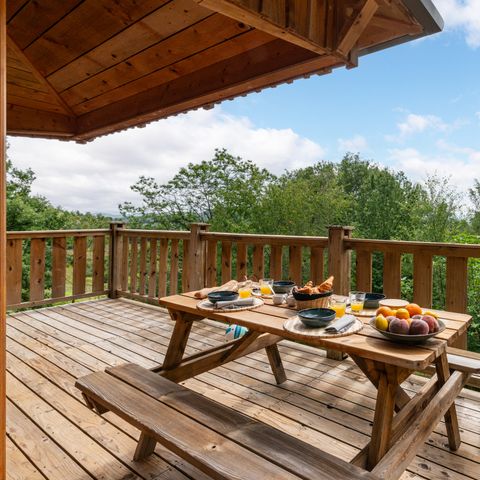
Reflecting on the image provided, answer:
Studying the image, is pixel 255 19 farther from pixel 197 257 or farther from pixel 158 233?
pixel 158 233

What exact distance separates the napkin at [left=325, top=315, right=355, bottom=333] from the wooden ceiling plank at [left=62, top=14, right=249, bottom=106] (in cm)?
176

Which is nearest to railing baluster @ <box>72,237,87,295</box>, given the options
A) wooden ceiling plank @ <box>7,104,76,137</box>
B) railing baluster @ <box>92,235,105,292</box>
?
railing baluster @ <box>92,235,105,292</box>

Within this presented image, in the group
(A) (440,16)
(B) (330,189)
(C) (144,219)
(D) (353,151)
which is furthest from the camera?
(D) (353,151)

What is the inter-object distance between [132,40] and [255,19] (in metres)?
1.13

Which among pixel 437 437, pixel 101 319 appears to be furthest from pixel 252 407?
pixel 101 319

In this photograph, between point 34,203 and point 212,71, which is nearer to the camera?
point 212,71

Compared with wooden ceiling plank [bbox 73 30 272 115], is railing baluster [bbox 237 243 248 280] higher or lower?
lower

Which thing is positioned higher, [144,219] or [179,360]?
[144,219]

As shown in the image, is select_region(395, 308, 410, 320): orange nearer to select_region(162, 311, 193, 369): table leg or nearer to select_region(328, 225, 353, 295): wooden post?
select_region(162, 311, 193, 369): table leg

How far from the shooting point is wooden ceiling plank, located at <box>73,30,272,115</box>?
7.51ft

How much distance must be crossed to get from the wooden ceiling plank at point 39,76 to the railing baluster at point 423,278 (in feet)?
11.1

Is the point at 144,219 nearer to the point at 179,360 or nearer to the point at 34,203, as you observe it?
the point at 34,203

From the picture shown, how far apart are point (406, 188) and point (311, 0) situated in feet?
66.8

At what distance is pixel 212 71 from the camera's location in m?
2.59
